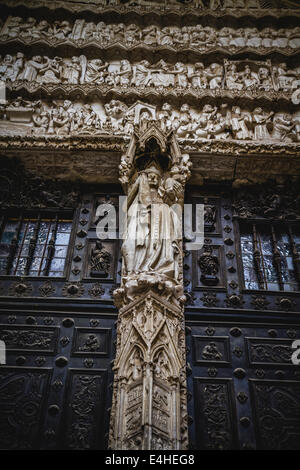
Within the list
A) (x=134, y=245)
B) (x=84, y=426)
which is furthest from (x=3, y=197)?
(x=84, y=426)

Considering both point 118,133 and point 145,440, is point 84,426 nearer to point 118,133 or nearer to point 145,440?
point 145,440

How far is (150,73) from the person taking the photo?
7039mm

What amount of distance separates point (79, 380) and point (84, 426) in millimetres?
463

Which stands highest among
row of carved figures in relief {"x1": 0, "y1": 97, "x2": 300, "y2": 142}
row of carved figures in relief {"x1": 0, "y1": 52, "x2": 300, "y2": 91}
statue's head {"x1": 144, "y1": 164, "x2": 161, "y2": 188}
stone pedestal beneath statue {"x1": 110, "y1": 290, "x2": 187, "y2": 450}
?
row of carved figures in relief {"x1": 0, "y1": 52, "x2": 300, "y2": 91}

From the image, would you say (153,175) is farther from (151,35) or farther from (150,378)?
(151,35)

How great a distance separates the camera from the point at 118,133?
6105mm

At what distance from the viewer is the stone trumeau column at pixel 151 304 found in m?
3.57

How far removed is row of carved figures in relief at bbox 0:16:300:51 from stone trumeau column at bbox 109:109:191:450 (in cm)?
232

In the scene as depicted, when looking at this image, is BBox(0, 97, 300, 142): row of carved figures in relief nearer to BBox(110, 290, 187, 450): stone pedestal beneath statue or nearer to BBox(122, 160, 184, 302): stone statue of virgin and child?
BBox(122, 160, 184, 302): stone statue of virgin and child

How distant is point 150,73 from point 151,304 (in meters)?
4.24

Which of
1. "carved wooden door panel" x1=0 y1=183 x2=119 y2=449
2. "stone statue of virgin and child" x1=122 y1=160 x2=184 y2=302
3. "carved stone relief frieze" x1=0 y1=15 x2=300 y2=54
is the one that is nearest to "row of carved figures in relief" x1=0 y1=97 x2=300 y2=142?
"stone statue of virgin and child" x1=122 y1=160 x2=184 y2=302

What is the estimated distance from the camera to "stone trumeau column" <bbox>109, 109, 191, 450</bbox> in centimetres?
357

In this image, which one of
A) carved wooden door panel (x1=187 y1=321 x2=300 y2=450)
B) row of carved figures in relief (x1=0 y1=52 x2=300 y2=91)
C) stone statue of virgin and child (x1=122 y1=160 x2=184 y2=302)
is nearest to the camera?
carved wooden door panel (x1=187 y1=321 x2=300 y2=450)

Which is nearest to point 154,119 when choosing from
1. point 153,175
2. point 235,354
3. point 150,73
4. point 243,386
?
point 153,175
